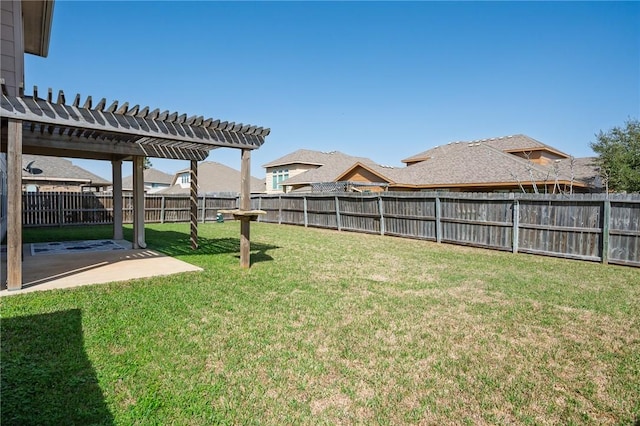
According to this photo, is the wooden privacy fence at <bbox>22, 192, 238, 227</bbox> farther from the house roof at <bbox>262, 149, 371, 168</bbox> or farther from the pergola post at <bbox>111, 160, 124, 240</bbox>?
the house roof at <bbox>262, 149, 371, 168</bbox>

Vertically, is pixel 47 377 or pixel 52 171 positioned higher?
pixel 52 171

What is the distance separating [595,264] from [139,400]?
9140 millimetres

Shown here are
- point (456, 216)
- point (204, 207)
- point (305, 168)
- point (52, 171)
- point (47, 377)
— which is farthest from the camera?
point (305, 168)


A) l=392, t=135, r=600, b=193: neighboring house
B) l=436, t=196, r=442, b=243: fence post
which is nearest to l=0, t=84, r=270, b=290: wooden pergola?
l=436, t=196, r=442, b=243: fence post

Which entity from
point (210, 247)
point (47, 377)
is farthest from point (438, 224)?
point (47, 377)

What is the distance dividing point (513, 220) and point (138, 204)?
32.9 ft

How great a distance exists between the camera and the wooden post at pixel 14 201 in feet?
15.0

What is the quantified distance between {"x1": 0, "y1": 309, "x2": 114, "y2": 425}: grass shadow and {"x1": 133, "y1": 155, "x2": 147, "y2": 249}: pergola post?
18.5 ft

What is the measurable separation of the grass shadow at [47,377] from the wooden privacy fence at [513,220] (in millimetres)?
9549

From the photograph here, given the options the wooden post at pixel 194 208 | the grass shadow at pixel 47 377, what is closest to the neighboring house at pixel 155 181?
the wooden post at pixel 194 208

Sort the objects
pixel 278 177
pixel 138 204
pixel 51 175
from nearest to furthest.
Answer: pixel 138 204, pixel 51 175, pixel 278 177

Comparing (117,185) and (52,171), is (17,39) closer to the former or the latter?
(117,185)

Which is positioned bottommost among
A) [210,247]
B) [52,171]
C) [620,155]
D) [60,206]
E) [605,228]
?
[210,247]

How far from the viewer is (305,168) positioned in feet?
101
